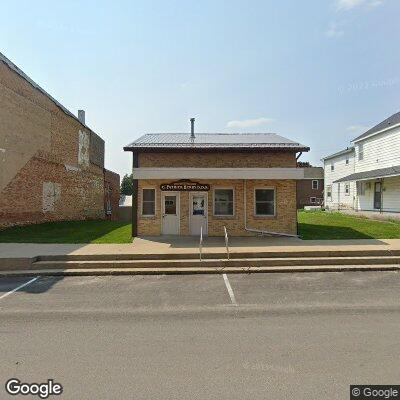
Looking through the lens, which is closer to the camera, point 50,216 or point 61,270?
point 61,270

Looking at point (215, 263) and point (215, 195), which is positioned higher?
point (215, 195)

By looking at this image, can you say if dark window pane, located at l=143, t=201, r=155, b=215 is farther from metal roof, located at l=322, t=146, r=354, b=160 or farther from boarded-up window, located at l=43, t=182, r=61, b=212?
metal roof, located at l=322, t=146, r=354, b=160

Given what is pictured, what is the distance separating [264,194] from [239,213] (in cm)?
144

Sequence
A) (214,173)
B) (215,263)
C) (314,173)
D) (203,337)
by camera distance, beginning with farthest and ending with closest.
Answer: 1. (314,173)
2. (214,173)
3. (215,263)
4. (203,337)

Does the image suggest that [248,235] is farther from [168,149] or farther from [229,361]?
[229,361]

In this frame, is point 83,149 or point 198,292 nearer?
point 198,292

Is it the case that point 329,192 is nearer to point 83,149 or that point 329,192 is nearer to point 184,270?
point 83,149

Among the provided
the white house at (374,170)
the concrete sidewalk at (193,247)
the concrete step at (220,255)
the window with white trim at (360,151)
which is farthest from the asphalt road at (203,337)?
the window with white trim at (360,151)

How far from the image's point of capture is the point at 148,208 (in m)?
15.0

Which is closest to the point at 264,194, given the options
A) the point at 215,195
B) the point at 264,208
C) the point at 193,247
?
the point at 264,208

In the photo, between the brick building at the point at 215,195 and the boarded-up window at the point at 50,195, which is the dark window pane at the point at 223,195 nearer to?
the brick building at the point at 215,195

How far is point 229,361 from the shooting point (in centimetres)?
440

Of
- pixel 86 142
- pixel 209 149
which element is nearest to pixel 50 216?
pixel 86 142

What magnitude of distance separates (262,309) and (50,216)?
18526 mm
